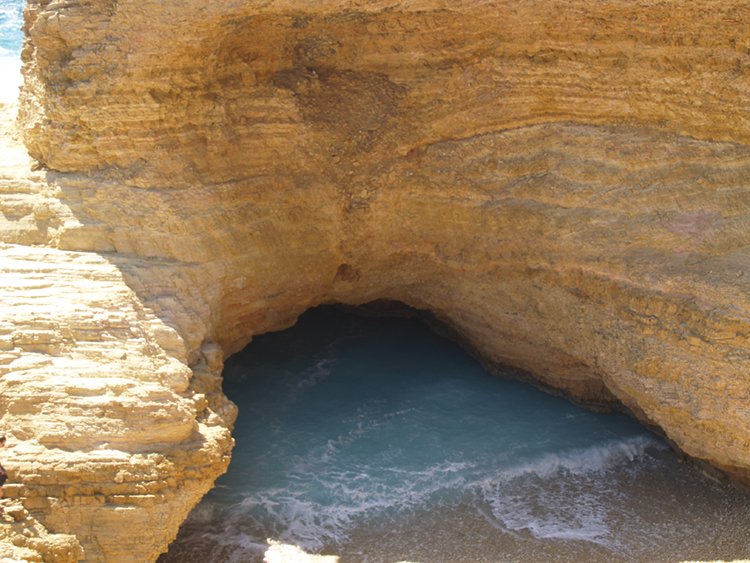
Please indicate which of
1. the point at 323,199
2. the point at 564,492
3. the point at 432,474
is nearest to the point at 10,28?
the point at 323,199

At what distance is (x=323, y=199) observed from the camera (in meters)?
8.84

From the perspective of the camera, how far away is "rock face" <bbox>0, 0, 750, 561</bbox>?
6.70 metres

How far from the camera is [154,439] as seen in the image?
21.9 feet

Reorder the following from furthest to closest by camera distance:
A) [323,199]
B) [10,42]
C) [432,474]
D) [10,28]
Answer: [10,28]
[10,42]
[323,199]
[432,474]

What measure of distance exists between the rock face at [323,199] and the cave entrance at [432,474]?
2.46 feet

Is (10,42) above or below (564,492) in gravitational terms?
above

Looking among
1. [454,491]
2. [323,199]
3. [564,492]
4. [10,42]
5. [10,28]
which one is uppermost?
[10,28]

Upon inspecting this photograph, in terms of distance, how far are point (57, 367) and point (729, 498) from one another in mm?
6427

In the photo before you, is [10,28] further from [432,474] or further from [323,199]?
[432,474]

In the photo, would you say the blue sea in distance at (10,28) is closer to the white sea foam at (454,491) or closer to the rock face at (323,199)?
the rock face at (323,199)

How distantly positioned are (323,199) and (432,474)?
10.4 ft

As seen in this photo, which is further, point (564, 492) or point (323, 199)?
point (323, 199)

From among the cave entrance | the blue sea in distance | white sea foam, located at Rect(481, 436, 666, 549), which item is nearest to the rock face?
white sea foam, located at Rect(481, 436, 666, 549)

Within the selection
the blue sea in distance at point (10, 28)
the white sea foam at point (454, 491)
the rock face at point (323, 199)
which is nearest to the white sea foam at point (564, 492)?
the white sea foam at point (454, 491)
